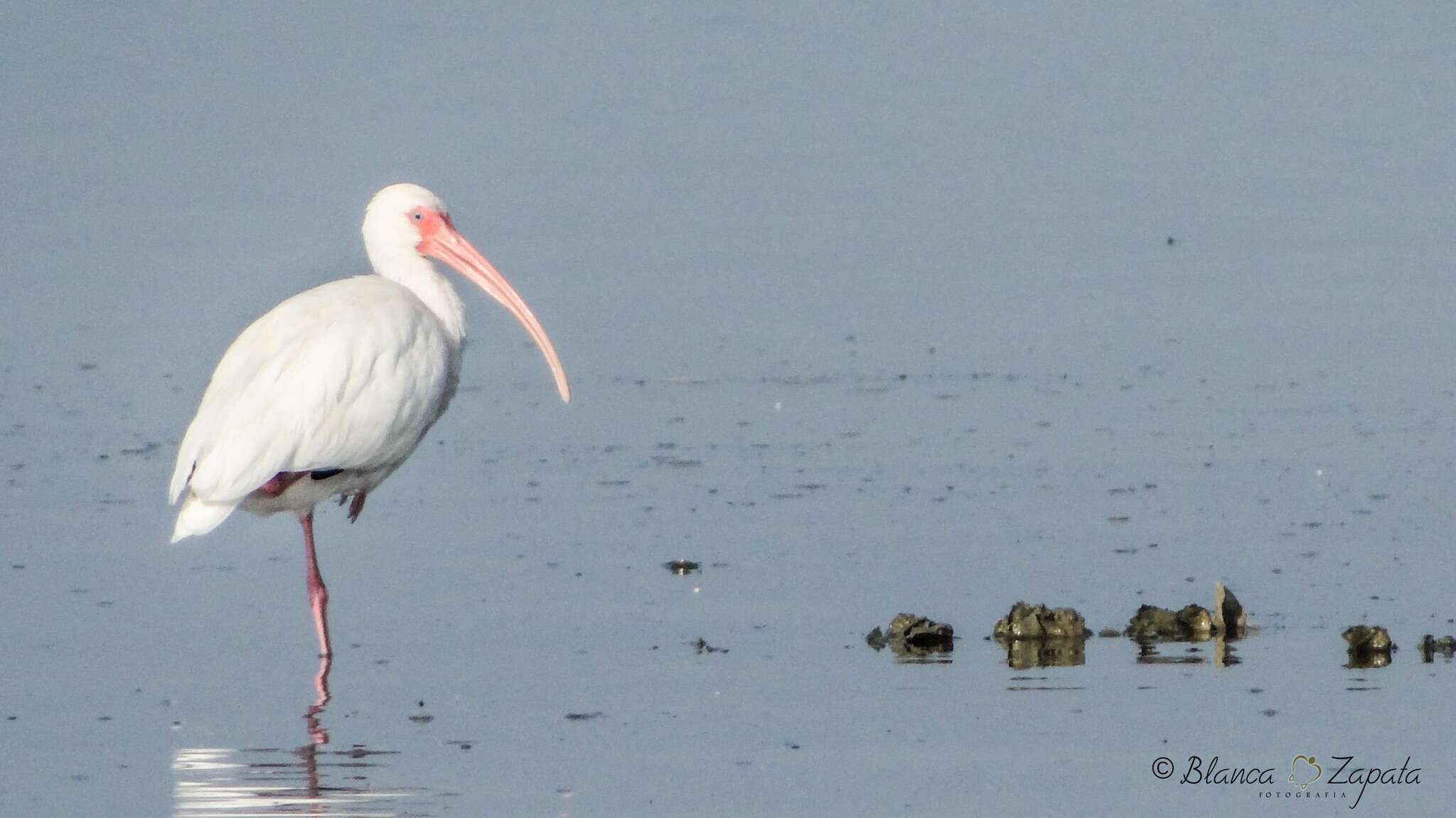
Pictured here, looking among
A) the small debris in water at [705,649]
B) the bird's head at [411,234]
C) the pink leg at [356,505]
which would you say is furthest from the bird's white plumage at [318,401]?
the small debris in water at [705,649]

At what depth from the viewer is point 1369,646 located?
8.08 m

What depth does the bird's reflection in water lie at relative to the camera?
6766mm

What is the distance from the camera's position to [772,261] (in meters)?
16.1

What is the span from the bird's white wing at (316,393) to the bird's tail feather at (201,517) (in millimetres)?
45

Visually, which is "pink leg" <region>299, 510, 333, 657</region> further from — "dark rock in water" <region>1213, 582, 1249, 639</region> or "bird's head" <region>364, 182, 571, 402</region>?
"dark rock in water" <region>1213, 582, 1249, 639</region>

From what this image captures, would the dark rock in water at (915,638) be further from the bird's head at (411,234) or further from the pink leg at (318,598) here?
the bird's head at (411,234)

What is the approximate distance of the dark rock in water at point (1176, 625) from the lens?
27.6 ft

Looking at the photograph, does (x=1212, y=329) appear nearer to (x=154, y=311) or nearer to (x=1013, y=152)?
(x=1013, y=152)

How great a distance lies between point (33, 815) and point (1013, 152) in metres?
13.1

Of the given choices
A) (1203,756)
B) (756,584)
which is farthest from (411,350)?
(1203,756)

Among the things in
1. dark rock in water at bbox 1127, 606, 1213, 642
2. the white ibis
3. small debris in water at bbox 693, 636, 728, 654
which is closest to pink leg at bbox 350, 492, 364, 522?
the white ibis

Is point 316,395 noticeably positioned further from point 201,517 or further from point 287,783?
point 287,783

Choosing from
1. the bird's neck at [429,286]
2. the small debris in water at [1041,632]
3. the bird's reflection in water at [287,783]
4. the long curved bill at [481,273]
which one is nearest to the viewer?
the bird's reflection in water at [287,783]

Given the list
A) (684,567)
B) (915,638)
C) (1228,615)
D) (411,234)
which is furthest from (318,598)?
(1228,615)
